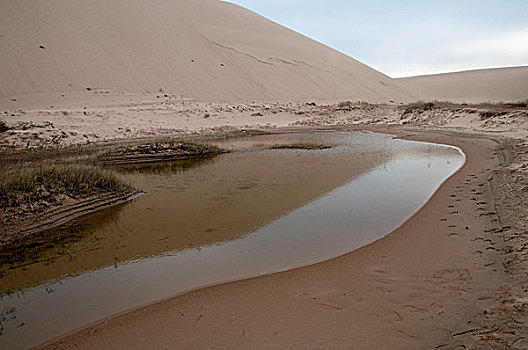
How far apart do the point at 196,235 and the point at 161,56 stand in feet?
75.8

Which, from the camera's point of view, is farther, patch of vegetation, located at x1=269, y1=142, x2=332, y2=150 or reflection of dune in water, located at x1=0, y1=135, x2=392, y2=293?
patch of vegetation, located at x1=269, y1=142, x2=332, y2=150

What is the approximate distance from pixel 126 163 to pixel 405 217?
8168 mm

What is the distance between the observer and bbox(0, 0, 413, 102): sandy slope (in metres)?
21.3

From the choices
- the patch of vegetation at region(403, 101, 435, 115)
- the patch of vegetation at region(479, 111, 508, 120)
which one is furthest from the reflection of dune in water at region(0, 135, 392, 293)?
the patch of vegetation at region(403, 101, 435, 115)

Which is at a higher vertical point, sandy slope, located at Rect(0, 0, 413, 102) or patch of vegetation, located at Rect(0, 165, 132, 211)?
sandy slope, located at Rect(0, 0, 413, 102)

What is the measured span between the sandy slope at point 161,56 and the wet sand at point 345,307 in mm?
19899

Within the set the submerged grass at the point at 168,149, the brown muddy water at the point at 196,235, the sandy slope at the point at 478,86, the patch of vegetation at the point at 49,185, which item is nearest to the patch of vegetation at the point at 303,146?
the submerged grass at the point at 168,149

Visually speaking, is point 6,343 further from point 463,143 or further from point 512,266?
point 463,143

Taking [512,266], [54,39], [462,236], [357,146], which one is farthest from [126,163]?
[54,39]

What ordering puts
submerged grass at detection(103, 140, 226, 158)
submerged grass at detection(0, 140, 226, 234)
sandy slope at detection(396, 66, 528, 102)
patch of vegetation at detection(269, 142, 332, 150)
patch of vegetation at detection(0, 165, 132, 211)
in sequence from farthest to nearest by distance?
sandy slope at detection(396, 66, 528, 102)
patch of vegetation at detection(269, 142, 332, 150)
submerged grass at detection(103, 140, 226, 158)
patch of vegetation at detection(0, 165, 132, 211)
submerged grass at detection(0, 140, 226, 234)

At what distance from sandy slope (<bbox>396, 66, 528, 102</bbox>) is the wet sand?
4895 cm

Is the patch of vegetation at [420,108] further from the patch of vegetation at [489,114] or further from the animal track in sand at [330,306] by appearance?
the animal track in sand at [330,306]

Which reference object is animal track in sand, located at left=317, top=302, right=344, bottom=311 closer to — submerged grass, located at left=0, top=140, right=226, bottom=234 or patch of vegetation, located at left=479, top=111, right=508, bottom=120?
submerged grass, located at left=0, top=140, right=226, bottom=234

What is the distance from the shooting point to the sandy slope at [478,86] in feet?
171
